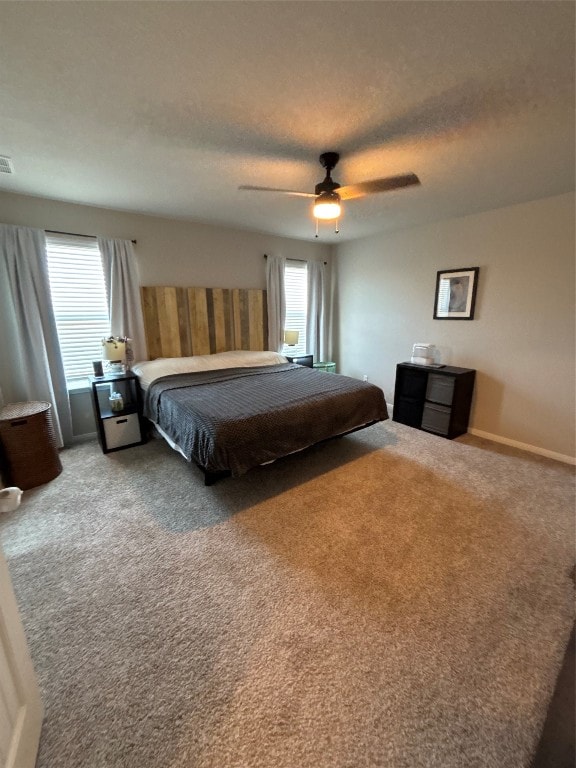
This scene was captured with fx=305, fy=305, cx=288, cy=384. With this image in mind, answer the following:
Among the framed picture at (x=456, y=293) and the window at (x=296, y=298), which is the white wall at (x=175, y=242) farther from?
the framed picture at (x=456, y=293)

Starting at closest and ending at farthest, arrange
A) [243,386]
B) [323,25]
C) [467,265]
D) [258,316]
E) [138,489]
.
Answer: [323,25], [138,489], [243,386], [467,265], [258,316]

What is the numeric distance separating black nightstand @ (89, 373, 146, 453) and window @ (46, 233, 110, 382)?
0.31 metres

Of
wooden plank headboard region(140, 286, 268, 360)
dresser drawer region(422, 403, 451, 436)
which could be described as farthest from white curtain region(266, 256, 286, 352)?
dresser drawer region(422, 403, 451, 436)

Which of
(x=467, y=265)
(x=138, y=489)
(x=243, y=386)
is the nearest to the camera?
(x=138, y=489)

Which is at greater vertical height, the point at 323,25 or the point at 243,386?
the point at 323,25

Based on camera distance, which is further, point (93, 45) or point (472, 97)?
point (472, 97)

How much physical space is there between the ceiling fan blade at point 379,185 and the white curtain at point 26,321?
9.60 ft

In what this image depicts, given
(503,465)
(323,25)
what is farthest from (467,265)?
(323,25)

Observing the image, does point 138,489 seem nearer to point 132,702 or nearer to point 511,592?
point 132,702

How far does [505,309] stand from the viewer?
10.9 ft

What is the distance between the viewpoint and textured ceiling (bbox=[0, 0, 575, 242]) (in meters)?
1.15

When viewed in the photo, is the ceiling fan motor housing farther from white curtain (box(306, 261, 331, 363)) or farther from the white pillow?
white curtain (box(306, 261, 331, 363))

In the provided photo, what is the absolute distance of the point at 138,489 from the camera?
8.52 ft

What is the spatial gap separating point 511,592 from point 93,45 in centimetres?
325
